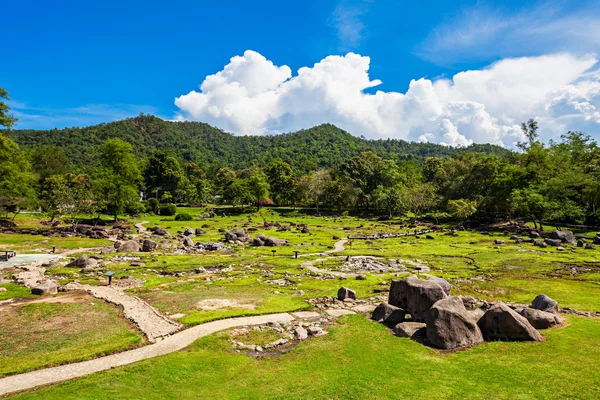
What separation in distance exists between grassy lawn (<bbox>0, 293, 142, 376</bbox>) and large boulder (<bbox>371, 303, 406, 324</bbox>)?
15.3m

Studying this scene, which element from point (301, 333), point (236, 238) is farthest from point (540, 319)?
point (236, 238)

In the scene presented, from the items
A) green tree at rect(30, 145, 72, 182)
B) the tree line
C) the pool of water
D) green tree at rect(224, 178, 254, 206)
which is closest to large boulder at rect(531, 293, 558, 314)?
the pool of water

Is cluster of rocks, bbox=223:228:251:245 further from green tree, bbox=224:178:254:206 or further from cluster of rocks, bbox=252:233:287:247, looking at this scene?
green tree, bbox=224:178:254:206

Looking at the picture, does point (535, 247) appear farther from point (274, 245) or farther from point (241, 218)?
point (241, 218)

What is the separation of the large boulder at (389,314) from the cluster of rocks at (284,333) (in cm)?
359

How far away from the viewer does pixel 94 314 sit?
24484 millimetres

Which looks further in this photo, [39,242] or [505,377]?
[39,242]

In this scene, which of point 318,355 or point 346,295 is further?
point 346,295

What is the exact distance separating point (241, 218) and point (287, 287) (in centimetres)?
8177

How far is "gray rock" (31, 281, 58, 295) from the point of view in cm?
2905

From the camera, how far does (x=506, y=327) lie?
18.5m

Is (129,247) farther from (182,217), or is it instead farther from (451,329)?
(182,217)

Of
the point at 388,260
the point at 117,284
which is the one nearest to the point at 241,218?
the point at 388,260

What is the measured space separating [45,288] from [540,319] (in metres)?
37.3
